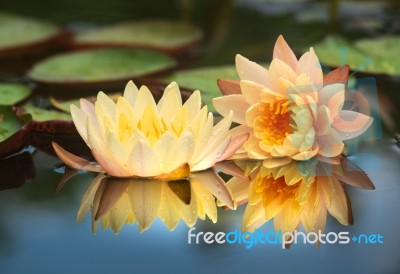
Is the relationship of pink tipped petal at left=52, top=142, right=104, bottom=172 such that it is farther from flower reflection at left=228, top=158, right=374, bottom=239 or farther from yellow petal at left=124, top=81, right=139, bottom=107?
flower reflection at left=228, top=158, right=374, bottom=239

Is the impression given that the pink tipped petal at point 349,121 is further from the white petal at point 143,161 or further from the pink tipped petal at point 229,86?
the white petal at point 143,161

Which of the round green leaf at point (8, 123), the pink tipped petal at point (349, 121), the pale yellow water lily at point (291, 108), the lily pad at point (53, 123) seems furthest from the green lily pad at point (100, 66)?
the pink tipped petal at point (349, 121)

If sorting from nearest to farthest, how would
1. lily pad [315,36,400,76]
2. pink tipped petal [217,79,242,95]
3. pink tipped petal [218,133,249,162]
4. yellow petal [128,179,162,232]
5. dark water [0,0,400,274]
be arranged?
dark water [0,0,400,274]
yellow petal [128,179,162,232]
pink tipped petal [218,133,249,162]
pink tipped petal [217,79,242,95]
lily pad [315,36,400,76]

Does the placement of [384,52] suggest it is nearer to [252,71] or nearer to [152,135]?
[252,71]

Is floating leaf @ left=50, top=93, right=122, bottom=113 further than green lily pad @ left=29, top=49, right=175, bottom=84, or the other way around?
green lily pad @ left=29, top=49, right=175, bottom=84

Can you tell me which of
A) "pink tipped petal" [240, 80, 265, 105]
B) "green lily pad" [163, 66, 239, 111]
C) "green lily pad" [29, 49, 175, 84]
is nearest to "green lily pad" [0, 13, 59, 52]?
"green lily pad" [29, 49, 175, 84]

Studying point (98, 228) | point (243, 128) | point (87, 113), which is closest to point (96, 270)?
point (98, 228)
